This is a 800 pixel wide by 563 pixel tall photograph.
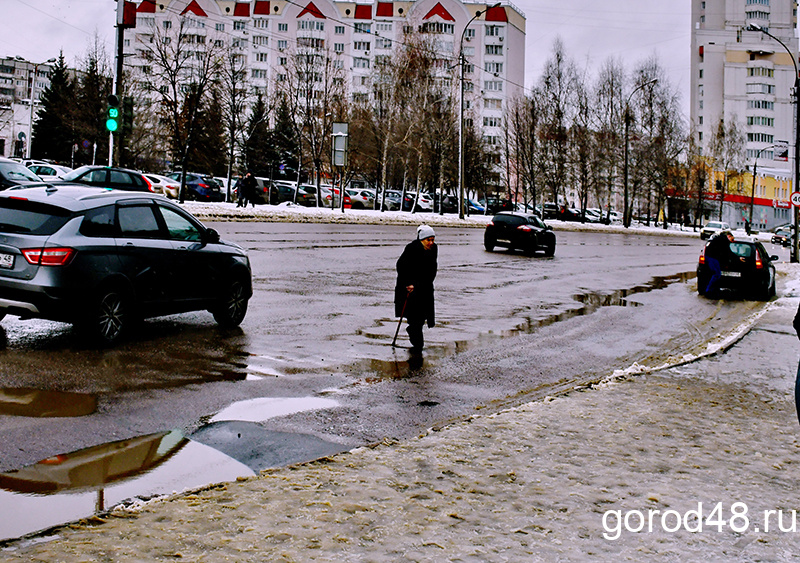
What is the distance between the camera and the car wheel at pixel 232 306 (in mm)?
11273

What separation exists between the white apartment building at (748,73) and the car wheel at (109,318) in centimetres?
12322

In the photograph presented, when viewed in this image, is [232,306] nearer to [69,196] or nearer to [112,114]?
[69,196]

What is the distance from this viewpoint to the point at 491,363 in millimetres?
10445

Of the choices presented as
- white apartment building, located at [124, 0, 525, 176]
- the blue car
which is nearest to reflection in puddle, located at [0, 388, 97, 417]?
the blue car

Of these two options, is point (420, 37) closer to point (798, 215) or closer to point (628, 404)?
point (798, 215)

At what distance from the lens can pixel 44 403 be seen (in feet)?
22.8

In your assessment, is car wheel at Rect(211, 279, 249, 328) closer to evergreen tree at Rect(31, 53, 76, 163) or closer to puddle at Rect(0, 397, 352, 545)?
puddle at Rect(0, 397, 352, 545)

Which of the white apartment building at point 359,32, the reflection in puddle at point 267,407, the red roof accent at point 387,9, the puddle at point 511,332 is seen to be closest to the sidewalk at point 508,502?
the reflection in puddle at point 267,407

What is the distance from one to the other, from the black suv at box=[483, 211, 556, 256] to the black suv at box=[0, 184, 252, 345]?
20.5 meters

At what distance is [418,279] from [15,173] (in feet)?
64.7

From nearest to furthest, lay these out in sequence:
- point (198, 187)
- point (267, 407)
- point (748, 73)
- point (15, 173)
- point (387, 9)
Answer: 1. point (267, 407)
2. point (15, 173)
3. point (198, 187)
4. point (387, 9)
5. point (748, 73)

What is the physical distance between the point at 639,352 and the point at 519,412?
531 centimetres

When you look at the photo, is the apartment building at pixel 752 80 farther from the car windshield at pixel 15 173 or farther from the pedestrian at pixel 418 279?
the pedestrian at pixel 418 279

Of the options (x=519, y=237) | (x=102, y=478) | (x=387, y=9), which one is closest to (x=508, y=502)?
(x=102, y=478)
